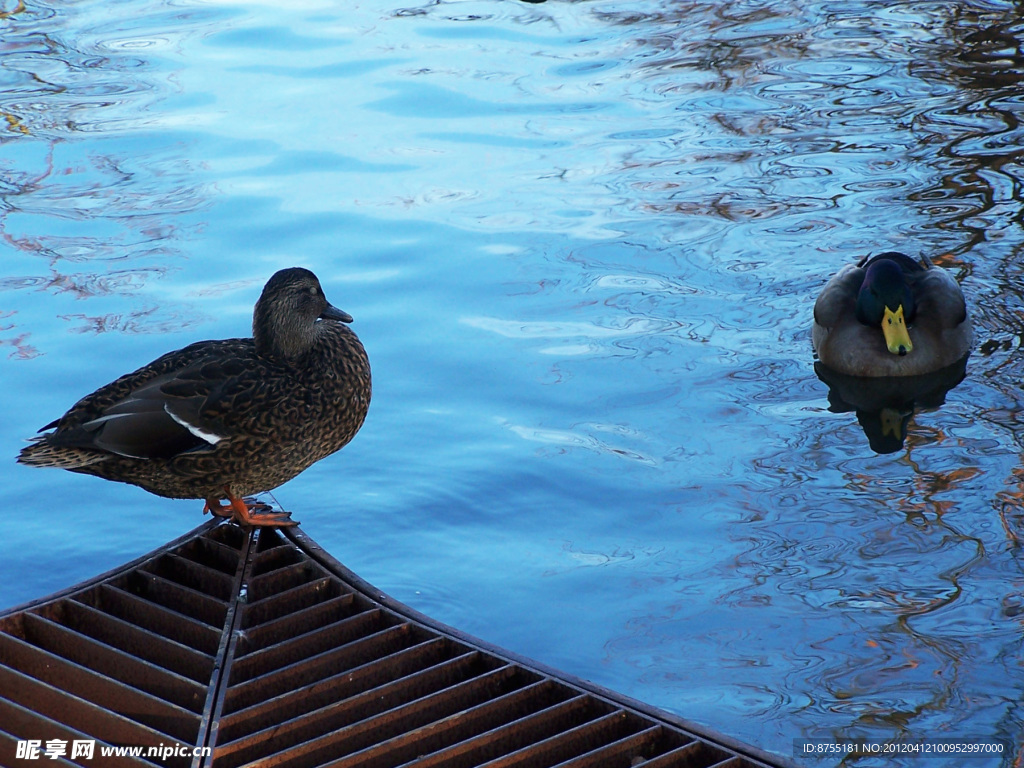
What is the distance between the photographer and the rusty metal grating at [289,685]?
2904mm

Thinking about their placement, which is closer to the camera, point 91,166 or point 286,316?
point 286,316

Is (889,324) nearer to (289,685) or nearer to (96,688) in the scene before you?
(289,685)

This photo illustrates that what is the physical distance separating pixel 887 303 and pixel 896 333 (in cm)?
15

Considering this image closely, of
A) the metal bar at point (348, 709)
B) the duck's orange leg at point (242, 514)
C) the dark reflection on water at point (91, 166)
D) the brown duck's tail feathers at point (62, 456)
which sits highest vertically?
the dark reflection on water at point (91, 166)

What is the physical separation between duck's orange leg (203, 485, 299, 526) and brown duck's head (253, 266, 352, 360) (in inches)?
17.3

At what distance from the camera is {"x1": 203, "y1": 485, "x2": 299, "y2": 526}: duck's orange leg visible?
12.1 feet

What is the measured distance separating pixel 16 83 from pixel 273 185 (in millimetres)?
3111

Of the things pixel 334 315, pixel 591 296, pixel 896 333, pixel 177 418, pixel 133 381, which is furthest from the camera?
pixel 591 296

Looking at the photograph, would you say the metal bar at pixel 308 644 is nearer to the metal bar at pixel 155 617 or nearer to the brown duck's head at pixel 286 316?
the metal bar at pixel 155 617

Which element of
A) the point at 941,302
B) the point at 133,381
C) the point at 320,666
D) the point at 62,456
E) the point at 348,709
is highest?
the point at 941,302

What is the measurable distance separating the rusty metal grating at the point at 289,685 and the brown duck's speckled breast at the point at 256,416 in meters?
0.23

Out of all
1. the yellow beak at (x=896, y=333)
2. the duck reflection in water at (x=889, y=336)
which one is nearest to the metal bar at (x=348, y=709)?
the duck reflection in water at (x=889, y=336)

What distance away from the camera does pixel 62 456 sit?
3.51 metres

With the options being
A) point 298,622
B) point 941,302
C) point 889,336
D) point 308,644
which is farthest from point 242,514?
point 941,302
